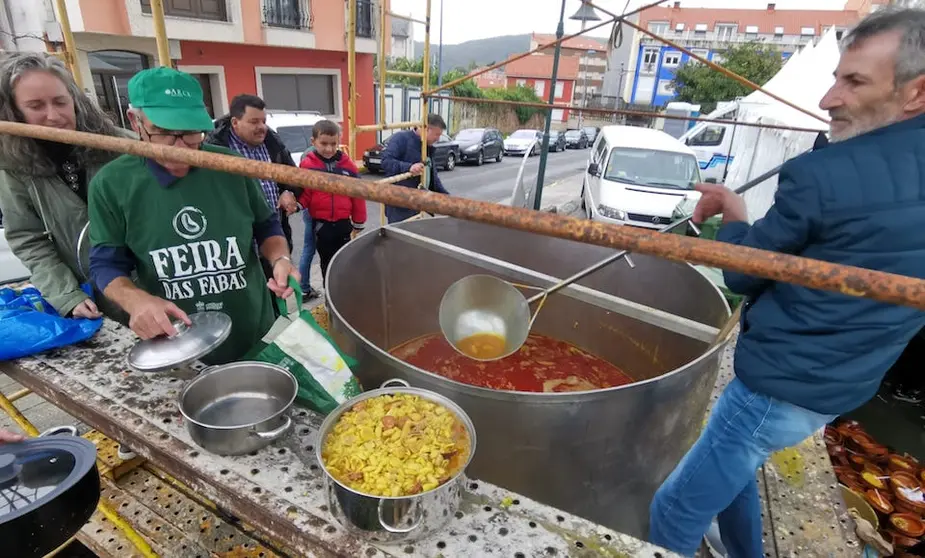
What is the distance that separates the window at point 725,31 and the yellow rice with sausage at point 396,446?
5828 centimetres

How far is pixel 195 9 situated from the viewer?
12273 mm

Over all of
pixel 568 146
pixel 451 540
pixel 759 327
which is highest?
pixel 759 327

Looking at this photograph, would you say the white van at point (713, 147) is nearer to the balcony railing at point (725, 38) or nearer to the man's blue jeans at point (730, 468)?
the man's blue jeans at point (730, 468)

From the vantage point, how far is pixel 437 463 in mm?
1242

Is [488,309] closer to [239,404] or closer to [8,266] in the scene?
[239,404]

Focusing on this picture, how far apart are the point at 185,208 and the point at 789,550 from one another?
9.97ft

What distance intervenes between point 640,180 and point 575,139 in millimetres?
20356

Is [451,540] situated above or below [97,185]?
below

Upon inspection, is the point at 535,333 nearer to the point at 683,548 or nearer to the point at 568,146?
the point at 683,548

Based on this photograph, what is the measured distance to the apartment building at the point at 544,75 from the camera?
49719 millimetres

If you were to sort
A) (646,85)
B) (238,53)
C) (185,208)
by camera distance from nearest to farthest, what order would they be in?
(185,208) < (238,53) < (646,85)

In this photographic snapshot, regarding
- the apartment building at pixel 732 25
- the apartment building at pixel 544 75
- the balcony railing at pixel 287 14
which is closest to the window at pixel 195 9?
the balcony railing at pixel 287 14

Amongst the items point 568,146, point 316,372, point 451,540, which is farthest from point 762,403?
point 568,146

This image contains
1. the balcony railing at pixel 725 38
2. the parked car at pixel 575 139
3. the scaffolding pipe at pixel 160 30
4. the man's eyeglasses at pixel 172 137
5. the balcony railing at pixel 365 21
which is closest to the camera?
the man's eyeglasses at pixel 172 137
